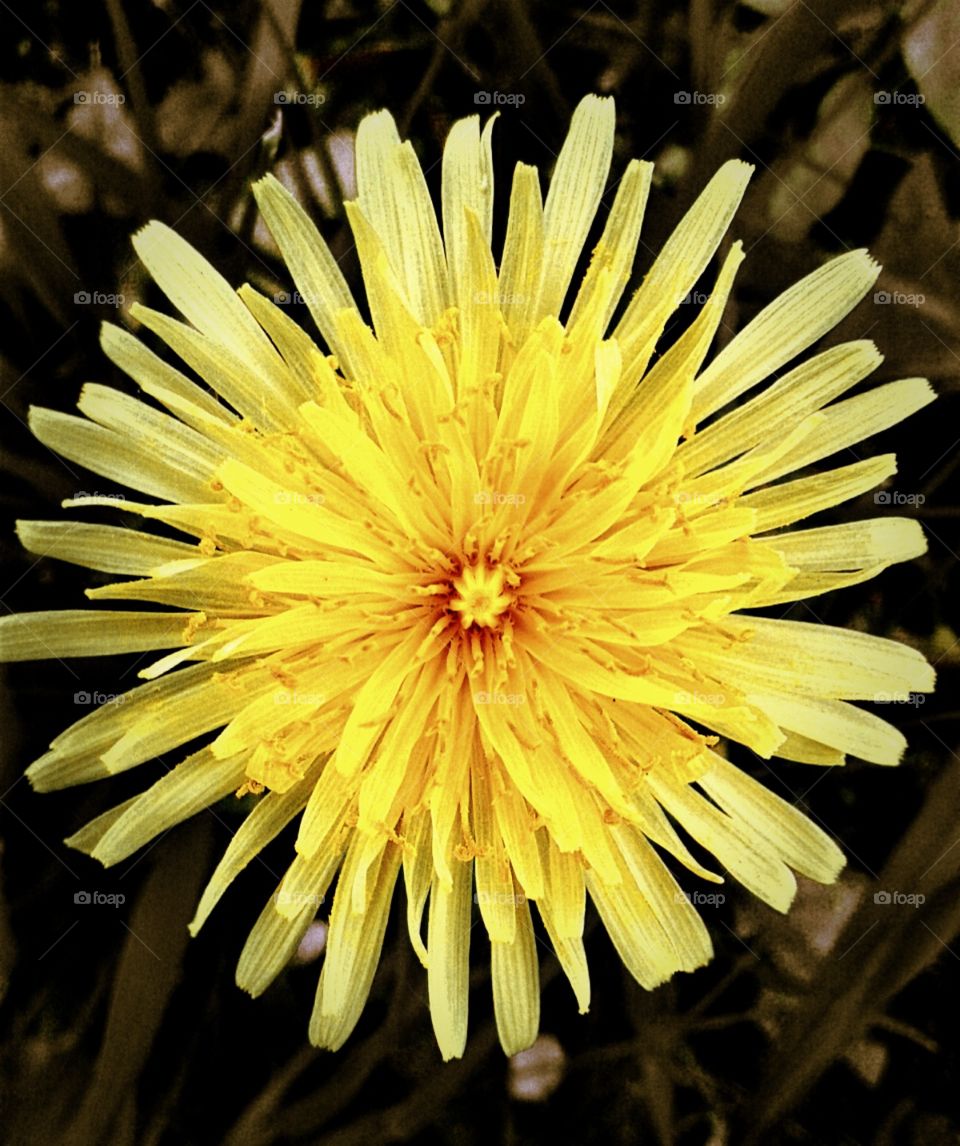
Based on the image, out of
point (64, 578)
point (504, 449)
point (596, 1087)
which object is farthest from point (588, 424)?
point (596, 1087)

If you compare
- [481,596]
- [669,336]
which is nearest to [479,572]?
[481,596]

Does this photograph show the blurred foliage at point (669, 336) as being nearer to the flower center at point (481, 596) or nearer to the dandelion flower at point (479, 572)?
the dandelion flower at point (479, 572)

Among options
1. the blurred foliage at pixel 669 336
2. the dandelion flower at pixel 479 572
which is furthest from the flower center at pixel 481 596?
the blurred foliage at pixel 669 336

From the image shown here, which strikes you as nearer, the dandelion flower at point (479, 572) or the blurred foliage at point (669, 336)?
the dandelion flower at point (479, 572)

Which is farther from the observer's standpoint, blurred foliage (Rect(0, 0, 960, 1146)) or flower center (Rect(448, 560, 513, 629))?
blurred foliage (Rect(0, 0, 960, 1146))

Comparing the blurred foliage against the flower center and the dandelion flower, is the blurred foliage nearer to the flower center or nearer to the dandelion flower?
the dandelion flower

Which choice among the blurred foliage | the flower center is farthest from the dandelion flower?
the blurred foliage

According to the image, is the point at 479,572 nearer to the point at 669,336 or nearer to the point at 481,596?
the point at 481,596
